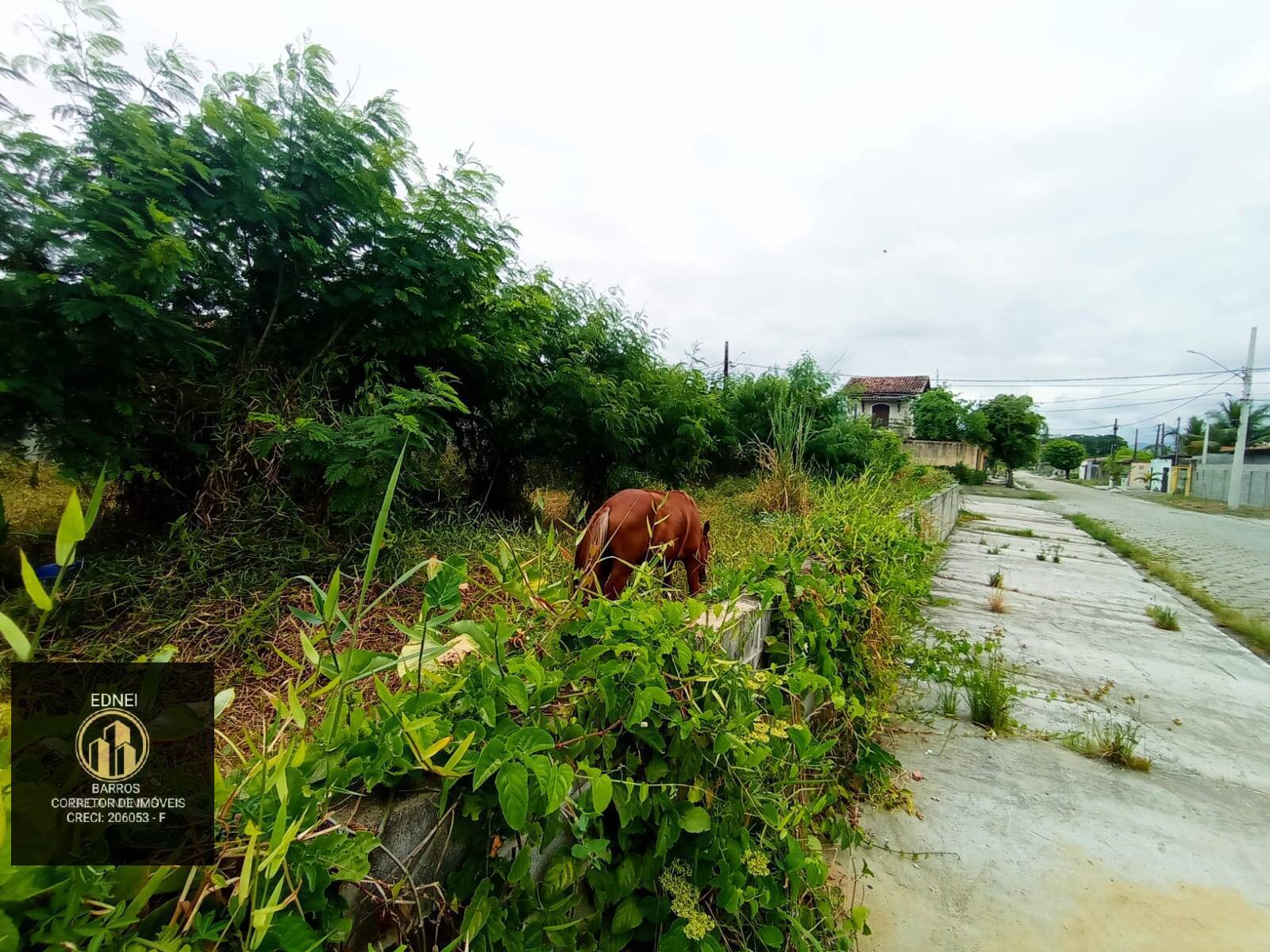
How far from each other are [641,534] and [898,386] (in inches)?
1324

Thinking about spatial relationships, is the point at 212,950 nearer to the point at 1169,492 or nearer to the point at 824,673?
the point at 824,673

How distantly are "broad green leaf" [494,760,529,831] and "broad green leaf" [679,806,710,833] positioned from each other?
477 millimetres

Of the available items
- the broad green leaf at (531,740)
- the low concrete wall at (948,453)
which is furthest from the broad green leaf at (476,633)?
the low concrete wall at (948,453)

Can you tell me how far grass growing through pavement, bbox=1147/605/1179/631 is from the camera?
4.33 meters

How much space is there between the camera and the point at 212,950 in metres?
0.52

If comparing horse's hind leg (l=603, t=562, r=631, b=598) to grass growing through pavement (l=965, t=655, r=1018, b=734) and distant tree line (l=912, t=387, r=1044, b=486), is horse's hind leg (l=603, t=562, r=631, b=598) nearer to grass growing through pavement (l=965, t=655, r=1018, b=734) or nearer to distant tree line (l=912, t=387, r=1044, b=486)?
grass growing through pavement (l=965, t=655, r=1018, b=734)

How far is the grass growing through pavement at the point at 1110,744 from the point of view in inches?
94.0

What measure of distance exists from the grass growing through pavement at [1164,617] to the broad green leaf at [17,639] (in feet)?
20.7

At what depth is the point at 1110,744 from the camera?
2467 mm

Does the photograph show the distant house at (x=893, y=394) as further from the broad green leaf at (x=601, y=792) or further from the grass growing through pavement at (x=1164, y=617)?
the broad green leaf at (x=601, y=792)

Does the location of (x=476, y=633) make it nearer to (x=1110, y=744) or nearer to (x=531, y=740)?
(x=531, y=740)

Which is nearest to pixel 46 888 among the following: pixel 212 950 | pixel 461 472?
pixel 212 950

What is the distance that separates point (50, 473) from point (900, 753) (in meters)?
4.12
